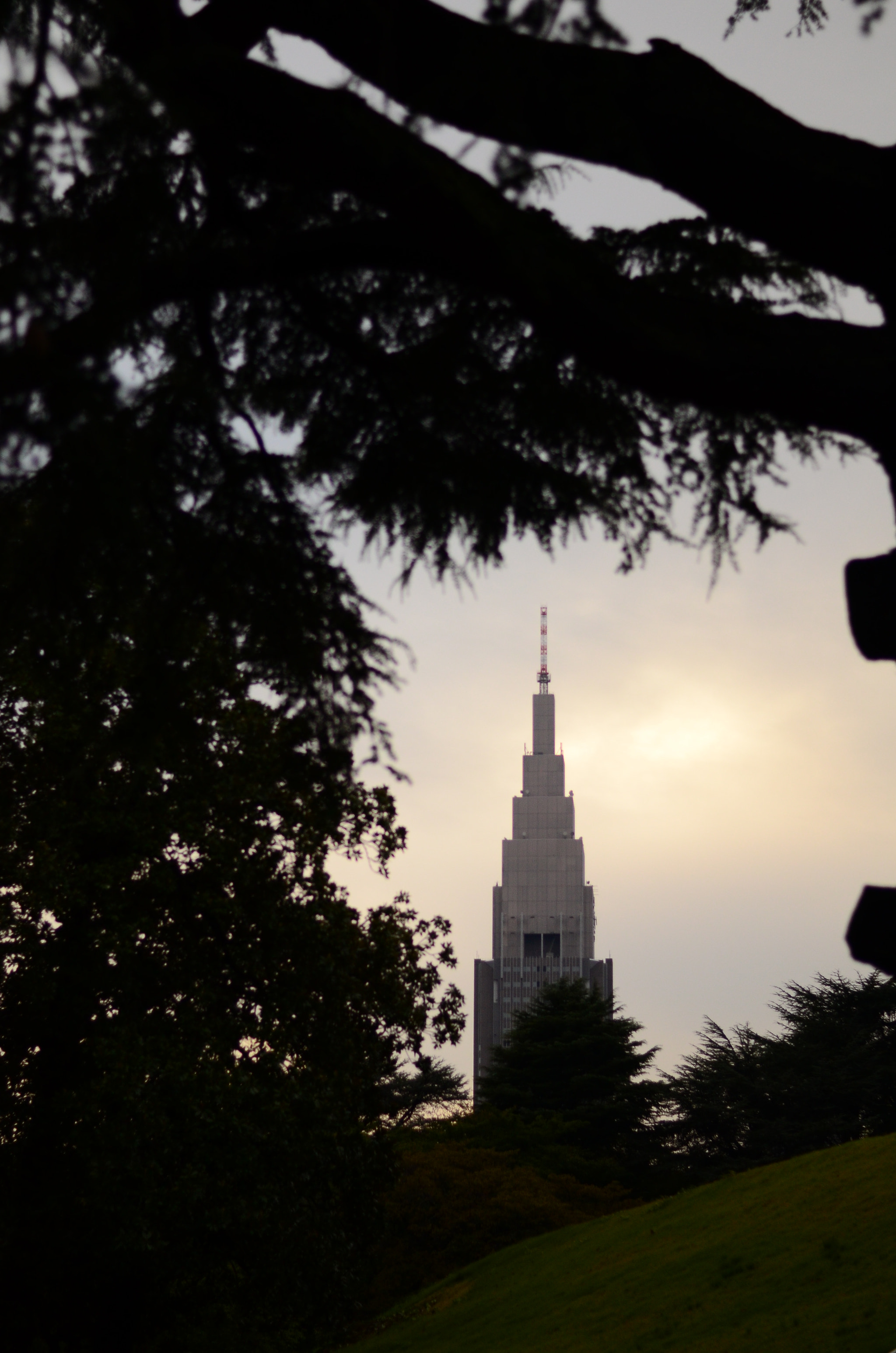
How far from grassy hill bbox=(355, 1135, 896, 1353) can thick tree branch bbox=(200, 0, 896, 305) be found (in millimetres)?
14569

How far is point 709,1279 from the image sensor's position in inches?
768

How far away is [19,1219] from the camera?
45.3ft

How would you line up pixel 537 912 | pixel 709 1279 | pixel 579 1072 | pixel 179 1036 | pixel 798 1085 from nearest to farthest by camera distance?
1. pixel 179 1036
2. pixel 709 1279
3. pixel 798 1085
4. pixel 579 1072
5. pixel 537 912

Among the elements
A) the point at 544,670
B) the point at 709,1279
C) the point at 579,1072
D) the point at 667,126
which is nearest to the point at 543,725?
the point at 544,670

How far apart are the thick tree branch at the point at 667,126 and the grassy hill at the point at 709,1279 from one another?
14.6 metres

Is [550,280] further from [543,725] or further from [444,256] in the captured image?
[543,725]

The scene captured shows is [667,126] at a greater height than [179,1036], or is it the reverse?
[667,126]

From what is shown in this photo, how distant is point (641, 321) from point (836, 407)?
64 centimetres

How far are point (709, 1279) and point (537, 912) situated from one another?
422ft

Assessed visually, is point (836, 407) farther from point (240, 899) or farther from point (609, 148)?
point (240, 899)

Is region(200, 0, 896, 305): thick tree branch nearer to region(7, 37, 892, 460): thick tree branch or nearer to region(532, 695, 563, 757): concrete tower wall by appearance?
region(7, 37, 892, 460): thick tree branch

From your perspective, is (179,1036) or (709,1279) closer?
(179,1036)

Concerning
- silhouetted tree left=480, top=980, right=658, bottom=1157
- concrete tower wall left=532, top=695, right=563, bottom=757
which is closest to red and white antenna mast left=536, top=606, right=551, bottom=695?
concrete tower wall left=532, top=695, right=563, bottom=757

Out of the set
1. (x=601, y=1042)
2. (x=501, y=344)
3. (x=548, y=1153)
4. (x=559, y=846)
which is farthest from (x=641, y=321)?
(x=559, y=846)
